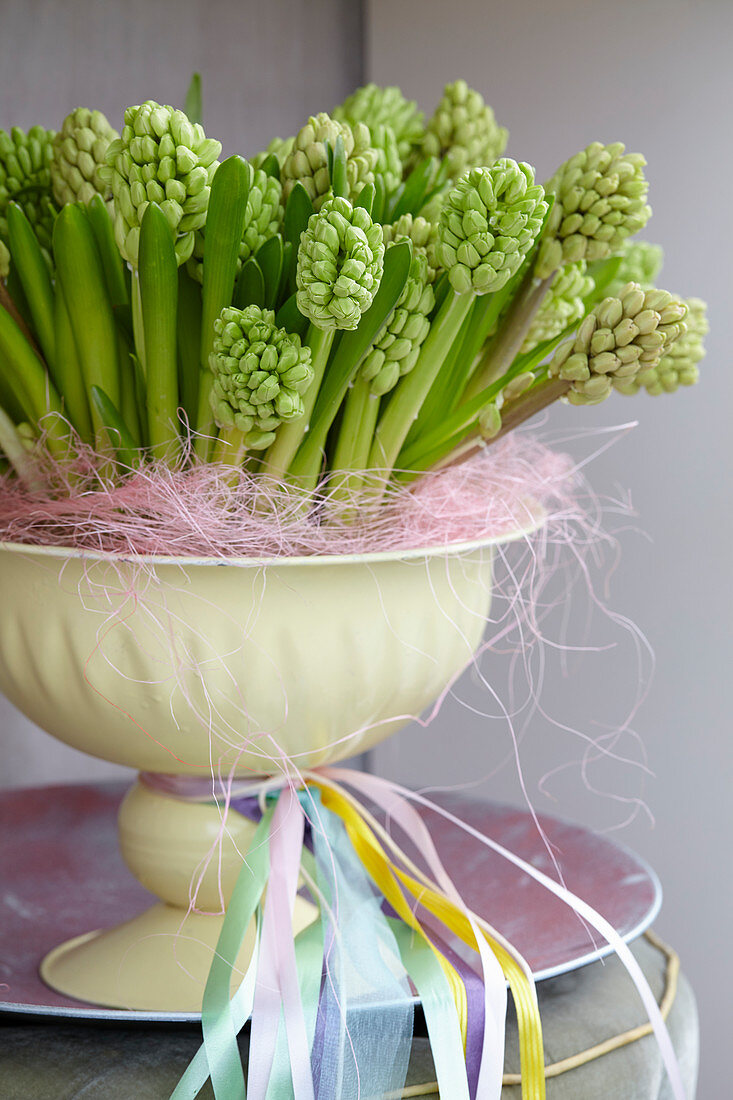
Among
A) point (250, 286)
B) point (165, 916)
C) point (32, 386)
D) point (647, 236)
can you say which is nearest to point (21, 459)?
point (32, 386)

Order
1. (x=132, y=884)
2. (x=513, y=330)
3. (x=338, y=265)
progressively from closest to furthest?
(x=338, y=265) < (x=513, y=330) < (x=132, y=884)

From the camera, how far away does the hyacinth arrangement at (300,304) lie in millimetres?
383

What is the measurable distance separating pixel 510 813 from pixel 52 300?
1.48ft

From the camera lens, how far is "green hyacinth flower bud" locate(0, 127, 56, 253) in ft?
1.61

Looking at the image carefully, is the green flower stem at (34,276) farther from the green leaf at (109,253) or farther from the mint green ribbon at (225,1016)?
the mint green ribbon at (225,1016)

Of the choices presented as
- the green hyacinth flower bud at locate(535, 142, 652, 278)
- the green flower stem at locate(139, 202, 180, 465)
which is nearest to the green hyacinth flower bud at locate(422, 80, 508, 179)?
the green hyacinth flower bud at locate(535, 142, 652, 278)

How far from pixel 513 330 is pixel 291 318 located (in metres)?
0.12

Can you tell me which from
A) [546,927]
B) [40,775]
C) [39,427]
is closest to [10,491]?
[39,427]

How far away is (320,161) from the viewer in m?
0.44

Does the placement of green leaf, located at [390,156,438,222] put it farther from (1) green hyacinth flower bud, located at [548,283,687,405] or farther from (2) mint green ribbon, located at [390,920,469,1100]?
(2) mint green ribbon, located at [390,920,469,1100]

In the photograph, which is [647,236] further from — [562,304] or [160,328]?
[160,328]

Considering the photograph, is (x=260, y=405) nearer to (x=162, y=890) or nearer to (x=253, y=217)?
(x=253, y=217)

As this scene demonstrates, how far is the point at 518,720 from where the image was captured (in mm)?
989

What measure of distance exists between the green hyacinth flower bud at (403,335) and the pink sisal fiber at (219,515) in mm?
52
